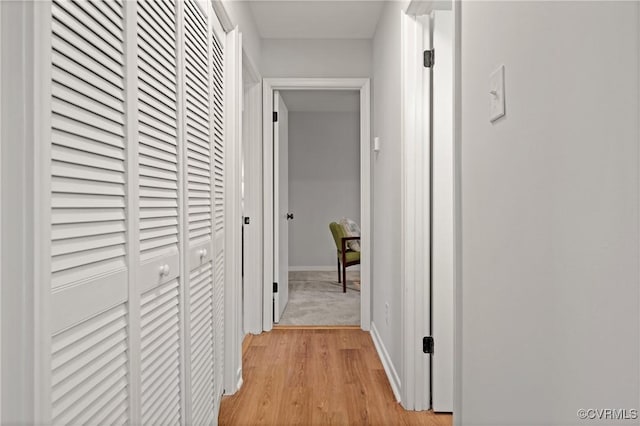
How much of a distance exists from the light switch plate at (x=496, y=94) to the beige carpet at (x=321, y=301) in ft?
10.8

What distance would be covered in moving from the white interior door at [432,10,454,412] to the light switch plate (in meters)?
1.25

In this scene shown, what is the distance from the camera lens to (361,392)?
278cm

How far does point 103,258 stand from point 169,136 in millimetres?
609

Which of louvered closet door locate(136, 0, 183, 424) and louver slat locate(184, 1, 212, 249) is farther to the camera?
louver slat locate(184, 1, 212, 249)

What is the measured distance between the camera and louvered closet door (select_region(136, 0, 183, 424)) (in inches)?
53.1

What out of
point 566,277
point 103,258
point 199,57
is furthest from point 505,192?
point 199,57

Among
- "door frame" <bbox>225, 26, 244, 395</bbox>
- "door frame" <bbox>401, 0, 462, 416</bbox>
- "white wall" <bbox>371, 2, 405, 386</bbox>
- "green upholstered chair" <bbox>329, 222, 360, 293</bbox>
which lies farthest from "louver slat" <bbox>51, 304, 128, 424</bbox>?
"green upholstered chair" <bbox>329, 222, 360, 293</bbox>

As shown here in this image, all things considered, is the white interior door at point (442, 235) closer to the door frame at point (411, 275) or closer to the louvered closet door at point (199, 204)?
the door frame at point (411, 275)

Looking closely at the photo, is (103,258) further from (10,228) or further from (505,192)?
(505,192)

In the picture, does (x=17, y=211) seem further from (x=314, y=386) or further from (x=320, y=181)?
(x=320, y=181)

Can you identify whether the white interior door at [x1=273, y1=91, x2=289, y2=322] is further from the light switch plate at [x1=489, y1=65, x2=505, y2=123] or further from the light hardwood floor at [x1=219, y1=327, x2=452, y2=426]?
the light switch plate at [x1=489, y1=65, x2=505, y2=123]

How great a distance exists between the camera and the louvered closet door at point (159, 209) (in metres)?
1.35

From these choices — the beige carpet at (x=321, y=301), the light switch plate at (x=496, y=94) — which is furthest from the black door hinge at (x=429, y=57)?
the beige carpet at (x=321, y=301)

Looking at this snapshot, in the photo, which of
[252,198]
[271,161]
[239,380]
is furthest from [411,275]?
[271,161]
